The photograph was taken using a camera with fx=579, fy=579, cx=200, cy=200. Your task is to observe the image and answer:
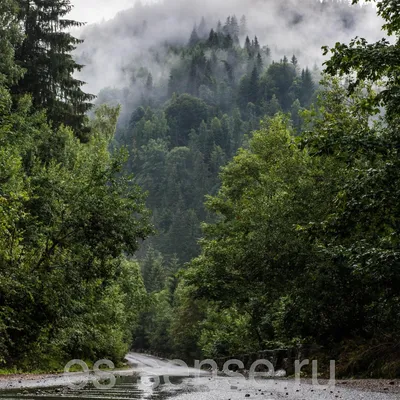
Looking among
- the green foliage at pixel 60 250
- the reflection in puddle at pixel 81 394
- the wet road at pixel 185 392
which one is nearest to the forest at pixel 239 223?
the green foliage at pixel 60 250

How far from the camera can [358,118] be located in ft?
91.7

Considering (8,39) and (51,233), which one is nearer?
(51,233)

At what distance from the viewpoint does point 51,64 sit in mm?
36281

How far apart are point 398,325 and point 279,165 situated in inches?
517

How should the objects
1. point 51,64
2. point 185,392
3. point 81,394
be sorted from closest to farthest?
point 81,394 → point 185,392 → point 51,64

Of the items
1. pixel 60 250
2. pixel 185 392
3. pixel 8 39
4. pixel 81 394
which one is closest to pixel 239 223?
pixel 60 250

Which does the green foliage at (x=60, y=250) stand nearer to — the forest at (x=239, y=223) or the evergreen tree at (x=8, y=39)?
the forest at (x=239, y=223)

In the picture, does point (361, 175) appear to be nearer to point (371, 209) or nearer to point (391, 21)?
point (371, 209)

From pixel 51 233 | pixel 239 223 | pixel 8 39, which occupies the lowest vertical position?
pixel 51 233

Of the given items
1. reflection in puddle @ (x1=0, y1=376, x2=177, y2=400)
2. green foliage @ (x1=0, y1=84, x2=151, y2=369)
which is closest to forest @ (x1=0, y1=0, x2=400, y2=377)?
green foliage @ (x1=0, y1=84, x2=151, y2=369)

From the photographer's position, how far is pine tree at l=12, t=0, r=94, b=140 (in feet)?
118

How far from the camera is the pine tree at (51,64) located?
3603 centimetres

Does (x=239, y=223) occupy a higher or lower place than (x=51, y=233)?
higher

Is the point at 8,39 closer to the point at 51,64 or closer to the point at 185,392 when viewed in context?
the point at 51,64
